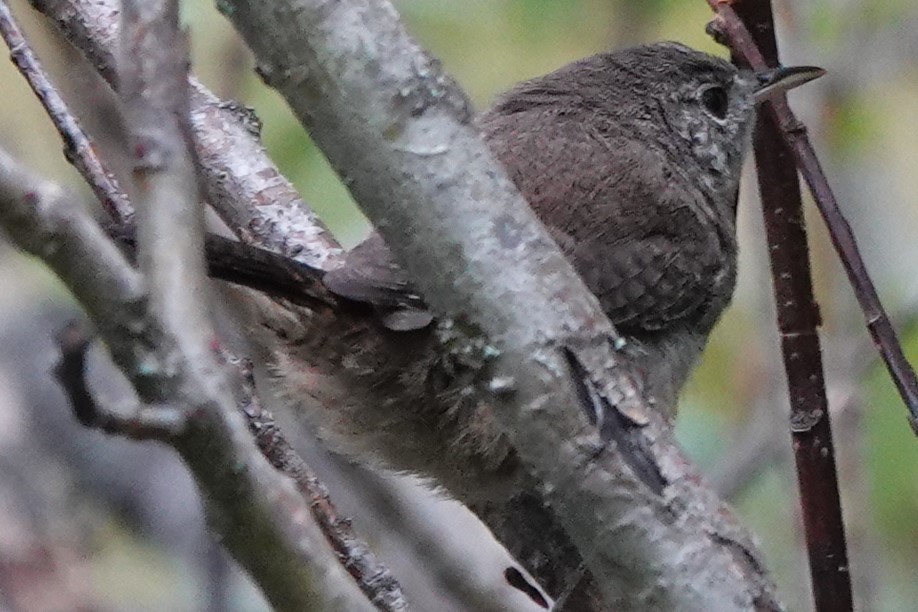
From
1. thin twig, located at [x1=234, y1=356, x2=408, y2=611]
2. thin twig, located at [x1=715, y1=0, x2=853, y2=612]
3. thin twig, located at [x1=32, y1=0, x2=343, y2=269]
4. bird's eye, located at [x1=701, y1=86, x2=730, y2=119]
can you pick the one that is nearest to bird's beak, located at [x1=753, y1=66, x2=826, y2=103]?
bird's eye, located at [x1=701, y1=86, x2=730, y2=119]

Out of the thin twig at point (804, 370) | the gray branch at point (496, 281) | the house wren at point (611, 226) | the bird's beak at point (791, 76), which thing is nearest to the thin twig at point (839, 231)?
the thin twig at point (804, 370)

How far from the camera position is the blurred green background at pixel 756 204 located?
2.83 meters

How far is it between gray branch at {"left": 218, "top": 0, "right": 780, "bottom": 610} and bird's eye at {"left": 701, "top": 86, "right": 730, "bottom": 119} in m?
1.69

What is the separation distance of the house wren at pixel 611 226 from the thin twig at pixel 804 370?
26 cm

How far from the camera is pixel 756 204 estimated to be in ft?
11.5

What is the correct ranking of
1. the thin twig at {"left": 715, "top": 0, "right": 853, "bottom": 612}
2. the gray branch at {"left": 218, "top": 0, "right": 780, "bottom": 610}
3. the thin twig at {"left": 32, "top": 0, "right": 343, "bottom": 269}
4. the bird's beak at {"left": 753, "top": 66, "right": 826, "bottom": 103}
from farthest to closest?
the bird's beak at {"left": 753, "top": 66, "right": 826, "bottom": 103}
the thin twig at {"left": 32, "top": 0, "right": 343, "bottom": 269}
the thin twig at {"left": 715, "top": 0, "right": 853, "bottom": 612}
the gray branch at {"left": 218, "top": 0, "right": 780, "bottom": 610}

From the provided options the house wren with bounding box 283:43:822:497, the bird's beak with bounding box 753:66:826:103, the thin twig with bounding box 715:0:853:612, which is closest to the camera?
the thin twig with bounding box 715:0:853:612

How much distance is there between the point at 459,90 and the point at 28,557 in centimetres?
187

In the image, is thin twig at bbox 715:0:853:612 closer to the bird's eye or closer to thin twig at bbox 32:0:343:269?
the bird's eye

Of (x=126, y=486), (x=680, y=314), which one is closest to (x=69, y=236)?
(x=680, y=314)

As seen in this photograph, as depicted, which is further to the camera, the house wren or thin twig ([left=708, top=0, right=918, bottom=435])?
the house wren

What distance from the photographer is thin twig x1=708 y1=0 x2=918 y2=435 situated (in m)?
1.66

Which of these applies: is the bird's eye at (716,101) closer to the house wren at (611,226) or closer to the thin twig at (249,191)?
the house wren at (611,226)

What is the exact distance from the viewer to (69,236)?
0.87m
